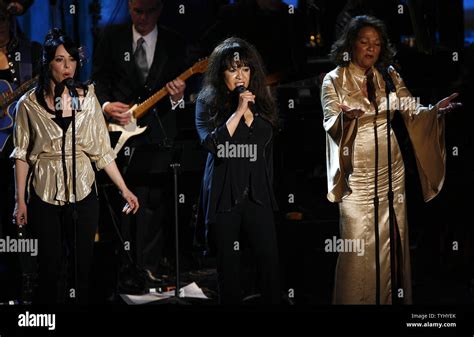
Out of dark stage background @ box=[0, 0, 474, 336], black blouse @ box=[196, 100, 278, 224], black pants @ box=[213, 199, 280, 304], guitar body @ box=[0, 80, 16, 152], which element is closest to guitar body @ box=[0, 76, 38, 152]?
guitar body @ box=[0, 80, 16, 152]

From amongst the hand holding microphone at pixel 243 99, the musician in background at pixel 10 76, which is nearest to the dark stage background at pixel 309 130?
the musician in background at pixel 10 76

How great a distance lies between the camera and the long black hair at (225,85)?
5824 millimetres

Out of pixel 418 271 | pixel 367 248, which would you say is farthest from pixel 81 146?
pixel 418 271

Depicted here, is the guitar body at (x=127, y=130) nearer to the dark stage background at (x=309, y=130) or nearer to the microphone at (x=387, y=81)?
the dark stage background at (x=309, y=130)

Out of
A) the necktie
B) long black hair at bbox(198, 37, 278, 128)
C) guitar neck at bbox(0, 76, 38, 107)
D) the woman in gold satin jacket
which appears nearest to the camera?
the woman in gold satin jacket

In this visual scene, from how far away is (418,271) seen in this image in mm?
6965

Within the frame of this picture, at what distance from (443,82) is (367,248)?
190 centimetres

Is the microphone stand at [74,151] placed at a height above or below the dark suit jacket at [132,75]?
below

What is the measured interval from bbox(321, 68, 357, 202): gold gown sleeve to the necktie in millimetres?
1580

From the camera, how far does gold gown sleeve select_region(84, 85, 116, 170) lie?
18.7ft

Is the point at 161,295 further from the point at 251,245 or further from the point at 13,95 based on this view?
the point at 13,95

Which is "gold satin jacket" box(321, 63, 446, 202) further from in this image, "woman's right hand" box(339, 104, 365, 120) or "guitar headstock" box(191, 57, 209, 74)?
"guitar headstock" box(191, 57, 209, 74)

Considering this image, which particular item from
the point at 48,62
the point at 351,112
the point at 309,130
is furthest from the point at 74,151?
the point at 309,130

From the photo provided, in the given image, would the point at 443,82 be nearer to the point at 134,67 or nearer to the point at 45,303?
the point at 134,67
